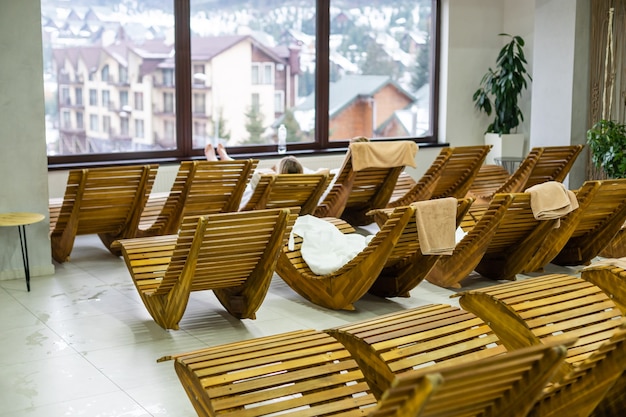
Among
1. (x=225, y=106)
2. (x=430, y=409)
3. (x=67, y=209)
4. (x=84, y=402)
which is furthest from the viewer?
(x=225, y=106)

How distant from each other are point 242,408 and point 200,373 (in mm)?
217

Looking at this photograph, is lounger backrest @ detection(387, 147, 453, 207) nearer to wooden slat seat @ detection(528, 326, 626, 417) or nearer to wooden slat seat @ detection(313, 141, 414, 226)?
wooden slat seat @ detection(313, 141, 414, 226)

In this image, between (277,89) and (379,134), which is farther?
(379,134)

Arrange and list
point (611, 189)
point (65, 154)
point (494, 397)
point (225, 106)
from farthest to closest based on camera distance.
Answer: point (225, 106) < point (65, 154) < point (611, 189) < point (494, 397)

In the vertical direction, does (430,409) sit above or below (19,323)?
above

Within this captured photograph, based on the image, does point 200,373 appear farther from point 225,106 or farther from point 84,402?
point 225,106

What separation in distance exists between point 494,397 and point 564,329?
181cm

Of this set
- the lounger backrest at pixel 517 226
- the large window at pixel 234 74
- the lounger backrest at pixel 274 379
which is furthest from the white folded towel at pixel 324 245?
the large window at pixel 234 74

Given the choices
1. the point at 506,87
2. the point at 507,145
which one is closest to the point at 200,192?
the point at 506,87

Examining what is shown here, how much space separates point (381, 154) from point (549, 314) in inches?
163

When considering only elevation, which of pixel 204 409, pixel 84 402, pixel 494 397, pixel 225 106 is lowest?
pixel 84 402

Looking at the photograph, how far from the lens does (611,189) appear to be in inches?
267

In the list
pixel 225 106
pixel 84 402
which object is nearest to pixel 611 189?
pixel 84 402

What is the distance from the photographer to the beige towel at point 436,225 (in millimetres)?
5781
